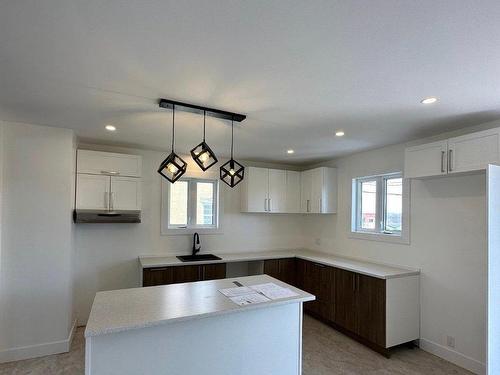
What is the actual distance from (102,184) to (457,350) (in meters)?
4.44

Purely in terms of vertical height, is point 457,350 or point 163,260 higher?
point 163,260

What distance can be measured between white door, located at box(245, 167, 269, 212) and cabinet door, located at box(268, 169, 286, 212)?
0.24 feet

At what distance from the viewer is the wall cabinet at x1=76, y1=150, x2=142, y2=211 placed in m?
3.58

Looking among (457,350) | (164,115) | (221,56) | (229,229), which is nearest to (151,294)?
(164,115)

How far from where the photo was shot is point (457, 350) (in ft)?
9.84

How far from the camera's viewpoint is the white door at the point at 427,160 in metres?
2.89

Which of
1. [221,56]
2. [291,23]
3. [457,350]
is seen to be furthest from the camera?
[457,350]

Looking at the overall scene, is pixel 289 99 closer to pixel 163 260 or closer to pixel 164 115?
pixel 164 115

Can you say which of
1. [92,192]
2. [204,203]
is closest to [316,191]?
[204,203]

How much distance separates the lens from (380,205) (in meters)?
4.04

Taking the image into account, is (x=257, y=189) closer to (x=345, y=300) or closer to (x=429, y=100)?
(x=345, y=300)

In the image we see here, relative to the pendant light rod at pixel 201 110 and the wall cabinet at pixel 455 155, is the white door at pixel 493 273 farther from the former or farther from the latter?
the pendant light rod at pixel 201 110

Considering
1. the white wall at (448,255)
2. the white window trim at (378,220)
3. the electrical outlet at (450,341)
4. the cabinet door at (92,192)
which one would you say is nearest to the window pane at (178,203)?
the cabinet door at (92,192)

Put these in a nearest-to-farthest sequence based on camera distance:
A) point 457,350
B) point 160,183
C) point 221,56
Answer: point 221,56
point 457,350
point 160,183
